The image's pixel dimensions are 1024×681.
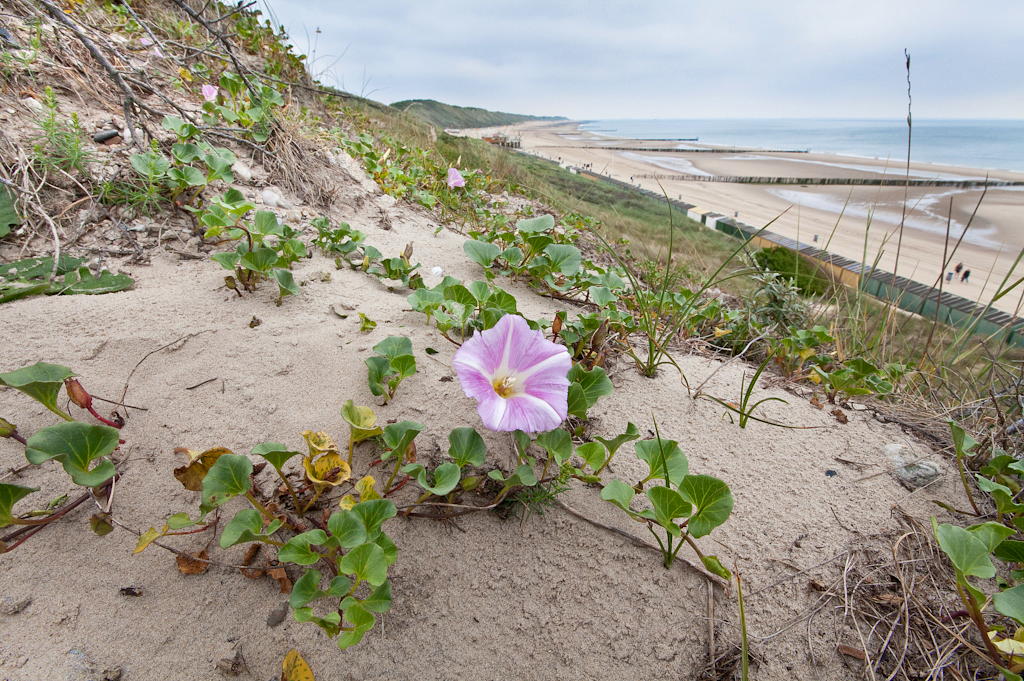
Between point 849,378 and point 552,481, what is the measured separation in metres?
1.51

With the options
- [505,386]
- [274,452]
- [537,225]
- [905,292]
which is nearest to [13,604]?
[274,452]

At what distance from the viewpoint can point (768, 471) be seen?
1.59 m

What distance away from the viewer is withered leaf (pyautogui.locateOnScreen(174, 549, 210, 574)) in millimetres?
1126

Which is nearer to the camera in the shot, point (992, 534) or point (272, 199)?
point (992, 534)

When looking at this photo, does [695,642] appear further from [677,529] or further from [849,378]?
[849,378]

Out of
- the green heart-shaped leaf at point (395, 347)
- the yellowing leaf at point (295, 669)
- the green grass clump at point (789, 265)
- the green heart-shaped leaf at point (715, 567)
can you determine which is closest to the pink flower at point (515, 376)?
the green heart-shaped leaf at point (395, 347)

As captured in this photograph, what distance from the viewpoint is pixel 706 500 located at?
116cm

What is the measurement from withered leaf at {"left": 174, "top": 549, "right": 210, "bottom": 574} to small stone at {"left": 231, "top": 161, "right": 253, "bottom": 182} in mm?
2571

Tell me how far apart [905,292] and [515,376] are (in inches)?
184

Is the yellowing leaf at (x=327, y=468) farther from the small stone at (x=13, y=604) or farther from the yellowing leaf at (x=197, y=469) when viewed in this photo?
the small stone at (x=13, y=604)

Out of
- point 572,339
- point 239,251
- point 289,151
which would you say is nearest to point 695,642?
point 572,339

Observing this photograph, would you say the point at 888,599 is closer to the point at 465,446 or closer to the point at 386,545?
the point at 465,446

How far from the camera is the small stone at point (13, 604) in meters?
1.02

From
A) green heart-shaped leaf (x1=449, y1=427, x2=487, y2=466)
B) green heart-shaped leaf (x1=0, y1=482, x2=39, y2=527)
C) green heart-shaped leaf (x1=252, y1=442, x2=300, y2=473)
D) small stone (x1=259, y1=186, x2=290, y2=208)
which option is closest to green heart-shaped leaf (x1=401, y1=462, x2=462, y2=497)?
green heart-shaped leaf (x1=449, y1=427, x2=487, y2=466)
